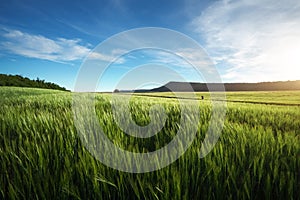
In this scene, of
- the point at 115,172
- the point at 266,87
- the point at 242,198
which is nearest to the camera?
the point at 242,198

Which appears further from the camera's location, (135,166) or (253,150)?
(253,150)

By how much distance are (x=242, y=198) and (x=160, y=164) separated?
423 millimetres

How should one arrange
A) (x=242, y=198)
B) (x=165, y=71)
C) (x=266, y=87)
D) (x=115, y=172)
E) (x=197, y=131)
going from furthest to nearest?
(x=266, y=87) < (x=165, y=71) < (x=197, y=131) < (x=115, y=172) < (x=242, y=198)

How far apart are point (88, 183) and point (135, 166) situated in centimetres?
26

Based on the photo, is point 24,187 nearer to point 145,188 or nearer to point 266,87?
point 145,188

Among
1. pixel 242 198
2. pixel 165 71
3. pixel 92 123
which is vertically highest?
pixel 165 71

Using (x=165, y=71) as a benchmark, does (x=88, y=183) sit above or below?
below

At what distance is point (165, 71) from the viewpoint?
11.7 feet

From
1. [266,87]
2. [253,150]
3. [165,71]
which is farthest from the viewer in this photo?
[266,87]

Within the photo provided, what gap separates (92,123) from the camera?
2.05 meters

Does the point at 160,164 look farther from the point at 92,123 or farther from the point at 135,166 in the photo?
the point at 92,123

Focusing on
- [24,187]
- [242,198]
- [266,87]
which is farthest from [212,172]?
[266,87]

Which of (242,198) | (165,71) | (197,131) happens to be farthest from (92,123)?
(165,71)

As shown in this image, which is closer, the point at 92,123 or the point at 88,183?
the point at 88,183
